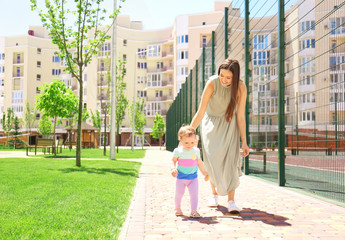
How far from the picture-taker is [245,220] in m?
4.18

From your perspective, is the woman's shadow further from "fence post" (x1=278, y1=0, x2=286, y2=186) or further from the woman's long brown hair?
"fence post" (x1=278, y1=0, x2=286, y2=186)

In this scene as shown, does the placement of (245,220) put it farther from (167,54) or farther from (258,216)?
(167,54)

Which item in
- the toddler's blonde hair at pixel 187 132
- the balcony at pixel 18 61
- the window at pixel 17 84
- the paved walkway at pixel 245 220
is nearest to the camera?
the paved walkway at pixel 245 220

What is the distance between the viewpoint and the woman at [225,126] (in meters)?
4.57

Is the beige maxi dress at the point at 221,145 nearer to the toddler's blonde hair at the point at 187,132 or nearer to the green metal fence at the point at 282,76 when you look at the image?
the toddler's blonde hair at the point at 187,132

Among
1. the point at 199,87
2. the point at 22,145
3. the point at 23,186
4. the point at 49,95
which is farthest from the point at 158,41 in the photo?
the point at 23,186

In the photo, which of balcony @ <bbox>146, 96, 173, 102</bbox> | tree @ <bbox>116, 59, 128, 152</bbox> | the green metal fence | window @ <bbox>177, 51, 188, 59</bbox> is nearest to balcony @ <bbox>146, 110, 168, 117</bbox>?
balcony @ <bbox>146, 96, 173, 102</bbox>

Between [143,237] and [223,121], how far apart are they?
6.04ft

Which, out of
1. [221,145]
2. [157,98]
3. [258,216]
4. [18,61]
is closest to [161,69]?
[157,98]

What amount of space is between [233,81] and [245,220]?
160cm

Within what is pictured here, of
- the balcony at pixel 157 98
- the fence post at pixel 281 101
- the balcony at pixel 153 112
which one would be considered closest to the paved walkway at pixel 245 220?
the fence post at pixel 281 101

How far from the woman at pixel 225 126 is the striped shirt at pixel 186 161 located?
30 cm

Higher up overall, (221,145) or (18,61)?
(18,61)

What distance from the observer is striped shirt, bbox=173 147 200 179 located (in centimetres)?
442
